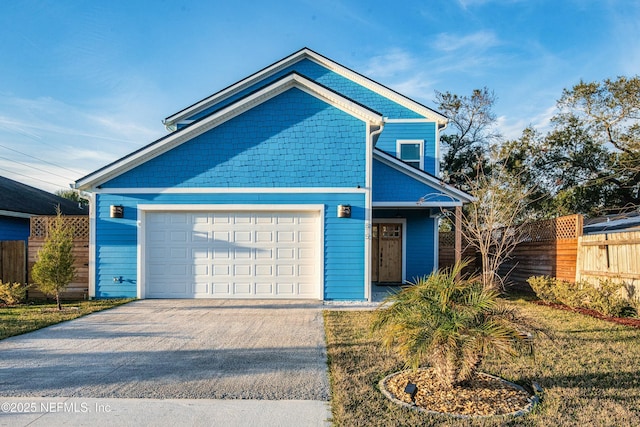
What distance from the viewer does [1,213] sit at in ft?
47.1

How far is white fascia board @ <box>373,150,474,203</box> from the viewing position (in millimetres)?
11641

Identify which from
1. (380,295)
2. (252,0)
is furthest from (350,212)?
(252,0)

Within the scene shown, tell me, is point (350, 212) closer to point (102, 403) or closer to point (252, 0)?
point (252, 0)

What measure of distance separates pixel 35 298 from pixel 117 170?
161 inches

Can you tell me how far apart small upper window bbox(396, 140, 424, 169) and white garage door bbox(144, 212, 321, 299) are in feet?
18.9

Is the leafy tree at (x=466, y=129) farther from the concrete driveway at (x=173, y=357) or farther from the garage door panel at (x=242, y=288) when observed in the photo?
the concrete driveway at (x=173, y=357)

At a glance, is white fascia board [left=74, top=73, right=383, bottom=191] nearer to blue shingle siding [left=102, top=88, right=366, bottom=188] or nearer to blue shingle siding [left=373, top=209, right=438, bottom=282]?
blue shingle siding [left=102, top=88, right=366, bottom=188]

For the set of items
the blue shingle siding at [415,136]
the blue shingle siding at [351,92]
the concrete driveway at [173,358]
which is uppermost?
the blue shingle siding at [351,92]

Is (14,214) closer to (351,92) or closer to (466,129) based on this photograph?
(351,92)

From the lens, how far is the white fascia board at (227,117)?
10.4 metres

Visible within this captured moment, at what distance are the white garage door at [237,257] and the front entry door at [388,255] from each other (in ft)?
13.2

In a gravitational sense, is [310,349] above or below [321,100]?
below

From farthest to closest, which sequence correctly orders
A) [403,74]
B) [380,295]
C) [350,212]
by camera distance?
[403,74] → [380,295] → [350,212]

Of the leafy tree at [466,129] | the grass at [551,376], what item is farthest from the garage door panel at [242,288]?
the leafy tree at [466,129]
